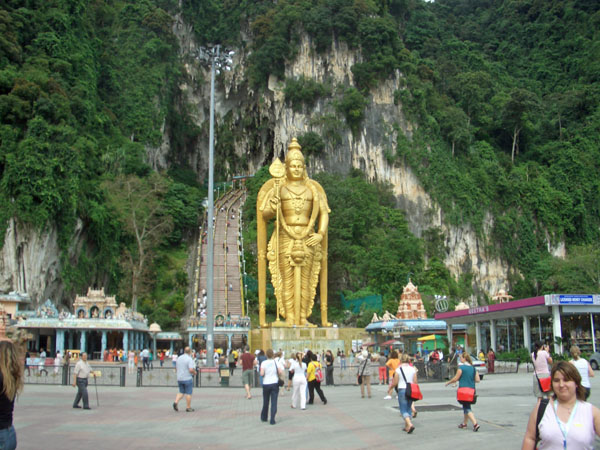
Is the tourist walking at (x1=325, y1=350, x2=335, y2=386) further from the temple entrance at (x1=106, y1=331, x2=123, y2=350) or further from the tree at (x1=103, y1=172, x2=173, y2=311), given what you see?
the tree at (x1=103, y1=172, x2=173, y2=311)

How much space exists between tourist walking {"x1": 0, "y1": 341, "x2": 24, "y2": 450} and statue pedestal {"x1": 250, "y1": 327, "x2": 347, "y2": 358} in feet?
51.0

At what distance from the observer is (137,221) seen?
4031cm

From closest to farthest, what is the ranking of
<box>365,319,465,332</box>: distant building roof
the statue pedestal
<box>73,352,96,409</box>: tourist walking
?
<box>73,352,96,409</box>: tourist walking < the statue pedestal < <box>365,319,465,332</box>: distant building roof

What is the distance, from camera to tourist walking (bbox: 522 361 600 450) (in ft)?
11.7

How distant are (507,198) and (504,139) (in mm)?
8674

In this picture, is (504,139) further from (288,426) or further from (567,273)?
(288,426)

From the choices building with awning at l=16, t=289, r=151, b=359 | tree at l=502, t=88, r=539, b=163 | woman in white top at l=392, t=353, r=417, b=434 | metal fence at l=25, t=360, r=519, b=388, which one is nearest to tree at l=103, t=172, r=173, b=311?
building with awning at l=16, t=289, r=151, b=359

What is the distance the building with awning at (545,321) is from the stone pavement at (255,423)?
6298 millimetres

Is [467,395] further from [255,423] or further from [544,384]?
[255,423]

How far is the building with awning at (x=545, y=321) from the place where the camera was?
1961 cm

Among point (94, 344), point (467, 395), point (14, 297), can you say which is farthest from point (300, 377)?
point (94, 344)

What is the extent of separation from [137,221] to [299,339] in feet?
75.2

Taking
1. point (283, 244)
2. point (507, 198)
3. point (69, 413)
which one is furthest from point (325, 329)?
point (507, 198)

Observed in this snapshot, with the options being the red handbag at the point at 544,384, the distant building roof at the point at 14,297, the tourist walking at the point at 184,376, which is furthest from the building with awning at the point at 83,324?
the red handbag at the point at 544,384
